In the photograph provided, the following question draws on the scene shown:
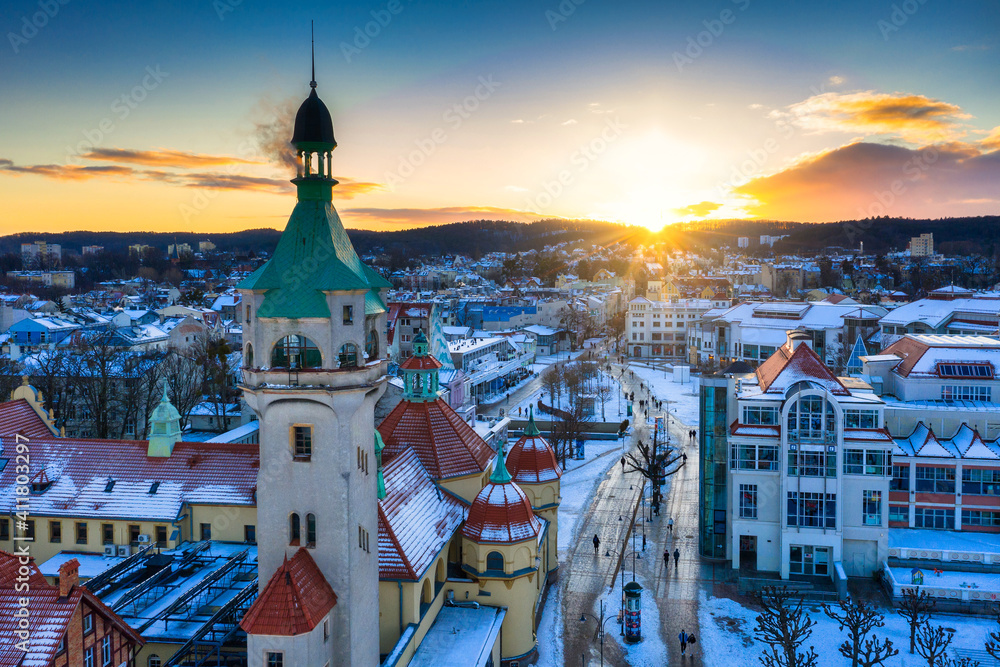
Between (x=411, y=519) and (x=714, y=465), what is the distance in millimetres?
19168

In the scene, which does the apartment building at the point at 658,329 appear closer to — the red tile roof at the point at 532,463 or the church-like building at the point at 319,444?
the red tile roof at the point at 532,463

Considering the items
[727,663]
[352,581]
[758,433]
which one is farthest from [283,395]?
[758,433]

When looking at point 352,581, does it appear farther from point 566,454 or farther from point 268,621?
point 566,454

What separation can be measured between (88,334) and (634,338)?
78.6 meters

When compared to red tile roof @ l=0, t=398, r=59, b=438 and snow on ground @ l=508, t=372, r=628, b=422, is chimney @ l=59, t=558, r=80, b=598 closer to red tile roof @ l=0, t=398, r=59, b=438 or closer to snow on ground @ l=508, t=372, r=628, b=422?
red tile roof @ l=0, t=398, r=59, b=438

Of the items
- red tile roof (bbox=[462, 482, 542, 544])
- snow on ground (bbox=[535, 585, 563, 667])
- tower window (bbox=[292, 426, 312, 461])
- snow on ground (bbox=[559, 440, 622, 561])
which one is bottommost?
snow on ground (bbox=[535, 585, 563, 667])

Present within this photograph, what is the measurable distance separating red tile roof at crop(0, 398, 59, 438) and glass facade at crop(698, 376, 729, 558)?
3329 centimetres

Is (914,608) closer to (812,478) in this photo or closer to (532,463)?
(812,478)

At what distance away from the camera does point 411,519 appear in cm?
2653

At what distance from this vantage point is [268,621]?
18688 mm

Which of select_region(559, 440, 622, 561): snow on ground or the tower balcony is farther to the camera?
select_region(559, 440, 622, 561): snow on ground

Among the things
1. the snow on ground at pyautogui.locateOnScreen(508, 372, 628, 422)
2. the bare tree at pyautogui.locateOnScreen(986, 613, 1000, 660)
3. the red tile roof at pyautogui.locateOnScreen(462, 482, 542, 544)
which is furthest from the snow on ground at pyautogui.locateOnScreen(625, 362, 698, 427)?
the red tile roof at pyautogui.locateOnScreen(462, 482, 542, 544)

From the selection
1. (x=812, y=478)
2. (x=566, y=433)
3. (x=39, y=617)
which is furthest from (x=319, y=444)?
(x=566, y=433)

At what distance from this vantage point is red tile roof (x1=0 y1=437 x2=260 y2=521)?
105 ft
